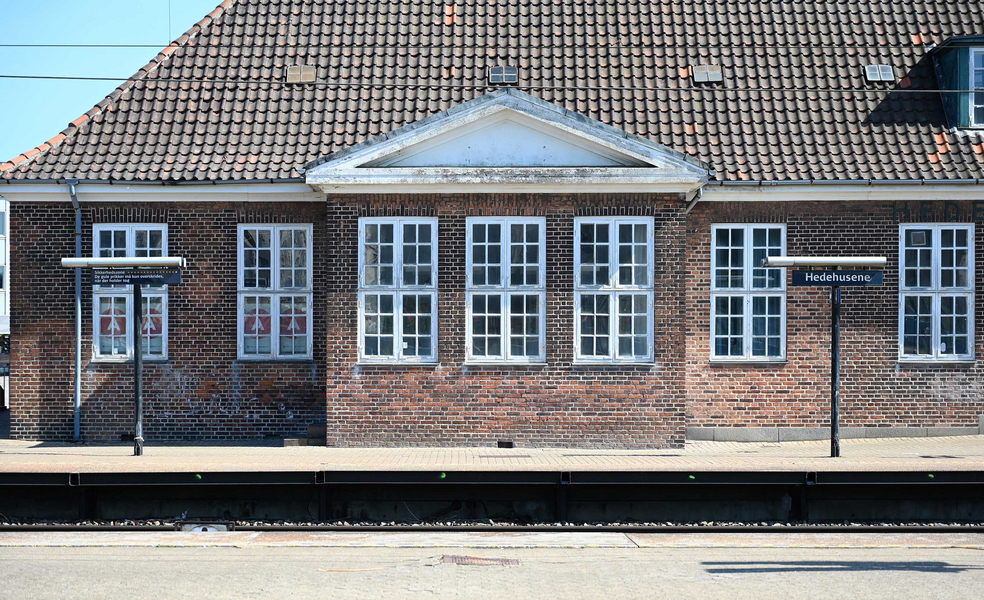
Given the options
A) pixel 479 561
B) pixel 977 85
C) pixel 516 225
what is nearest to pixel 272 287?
pixel 516 225

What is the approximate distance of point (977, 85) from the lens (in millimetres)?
18312

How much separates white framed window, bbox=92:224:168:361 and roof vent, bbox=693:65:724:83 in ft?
32.1

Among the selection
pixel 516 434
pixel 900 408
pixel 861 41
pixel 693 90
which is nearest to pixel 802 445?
pixel 900 408

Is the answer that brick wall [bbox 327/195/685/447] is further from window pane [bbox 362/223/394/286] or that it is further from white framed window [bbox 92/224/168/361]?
white framed window [bbox 92/224/168/361]

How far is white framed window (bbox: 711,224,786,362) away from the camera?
58.0ft

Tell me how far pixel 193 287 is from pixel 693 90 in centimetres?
945

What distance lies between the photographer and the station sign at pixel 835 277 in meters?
14.6

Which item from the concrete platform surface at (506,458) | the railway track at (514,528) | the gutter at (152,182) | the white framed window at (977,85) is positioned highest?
the white framed window at (977,85)

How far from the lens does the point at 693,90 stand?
1883 centimetres

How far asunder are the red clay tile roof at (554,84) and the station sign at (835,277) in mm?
3011

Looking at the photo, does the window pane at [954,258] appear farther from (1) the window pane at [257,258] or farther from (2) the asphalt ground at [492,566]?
(1) the window pane at [257,258]

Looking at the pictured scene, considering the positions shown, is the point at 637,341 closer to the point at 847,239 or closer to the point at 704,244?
the point at 704,244

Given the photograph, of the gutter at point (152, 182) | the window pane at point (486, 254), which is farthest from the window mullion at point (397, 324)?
the gutter at point (152, 182)

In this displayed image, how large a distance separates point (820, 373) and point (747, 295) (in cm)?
180
